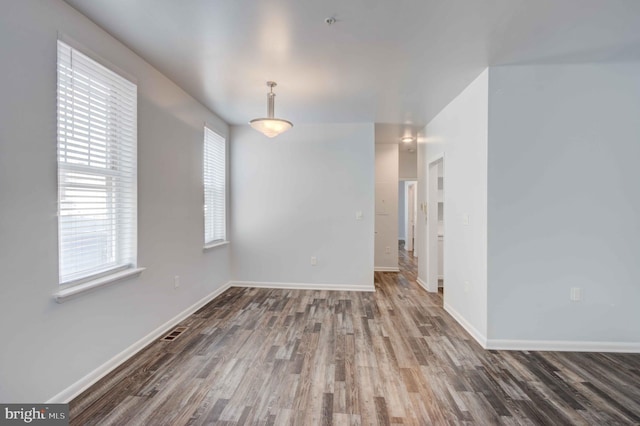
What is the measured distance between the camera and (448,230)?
376 centimetres

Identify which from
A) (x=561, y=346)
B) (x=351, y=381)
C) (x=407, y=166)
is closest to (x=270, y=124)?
(x=351, y=381)

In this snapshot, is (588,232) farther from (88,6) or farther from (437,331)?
(88,6)

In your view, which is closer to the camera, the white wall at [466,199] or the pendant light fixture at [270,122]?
the white wall at [466,199]

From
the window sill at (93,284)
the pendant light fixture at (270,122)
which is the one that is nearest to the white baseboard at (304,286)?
the window sill at (93,284)

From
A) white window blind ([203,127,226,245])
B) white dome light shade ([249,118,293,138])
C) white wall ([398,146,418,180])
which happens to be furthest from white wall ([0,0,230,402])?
white wall ([398,146,418,180])

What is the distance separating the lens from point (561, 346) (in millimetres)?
2637

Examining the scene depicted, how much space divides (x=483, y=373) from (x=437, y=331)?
800mm

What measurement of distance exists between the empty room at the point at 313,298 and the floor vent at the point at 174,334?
1.6 inches

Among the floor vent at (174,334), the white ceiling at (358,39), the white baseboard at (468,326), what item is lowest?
the floor vent at (174,334)

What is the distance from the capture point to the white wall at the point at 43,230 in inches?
61.9

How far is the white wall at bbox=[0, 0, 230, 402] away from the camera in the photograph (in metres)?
1.57

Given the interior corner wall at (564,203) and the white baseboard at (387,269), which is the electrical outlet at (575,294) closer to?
the interior corner wall at (564,203)

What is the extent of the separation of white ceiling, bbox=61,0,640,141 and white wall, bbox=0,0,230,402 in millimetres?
305

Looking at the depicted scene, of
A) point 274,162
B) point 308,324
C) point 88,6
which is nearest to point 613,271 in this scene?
point 308,324
